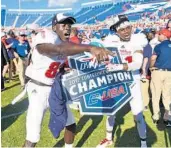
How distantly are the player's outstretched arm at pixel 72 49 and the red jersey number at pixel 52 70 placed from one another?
0.52 m

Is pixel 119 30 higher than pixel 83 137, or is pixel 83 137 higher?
pixel 119 30

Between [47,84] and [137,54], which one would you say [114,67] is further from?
[47,84]

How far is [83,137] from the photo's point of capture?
5172mm

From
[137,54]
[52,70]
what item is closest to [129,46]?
[137,54]

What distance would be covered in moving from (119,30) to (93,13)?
27.3 m

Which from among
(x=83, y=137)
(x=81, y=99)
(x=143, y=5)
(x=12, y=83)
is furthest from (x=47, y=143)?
(x=143, y=5)

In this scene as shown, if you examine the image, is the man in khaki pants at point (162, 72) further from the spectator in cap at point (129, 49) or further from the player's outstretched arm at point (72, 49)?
the player's outstretched arm at point (72, 49)

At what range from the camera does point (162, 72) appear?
5809 mm

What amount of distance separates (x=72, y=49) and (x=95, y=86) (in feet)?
5.51

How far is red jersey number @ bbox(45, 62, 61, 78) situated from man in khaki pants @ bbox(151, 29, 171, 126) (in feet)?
8.76

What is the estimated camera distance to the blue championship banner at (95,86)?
12.8ft

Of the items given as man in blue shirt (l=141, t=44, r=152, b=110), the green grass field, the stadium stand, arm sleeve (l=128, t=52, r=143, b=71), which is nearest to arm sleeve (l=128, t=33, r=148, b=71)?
arm sleeve (l=128, t=52, r=143, b=71)

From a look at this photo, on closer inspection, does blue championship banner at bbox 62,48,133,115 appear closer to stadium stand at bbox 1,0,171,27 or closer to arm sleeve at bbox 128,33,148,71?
arm sleeve at bbox 128,33,148,71

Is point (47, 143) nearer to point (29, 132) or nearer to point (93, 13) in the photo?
point (29, 132)
